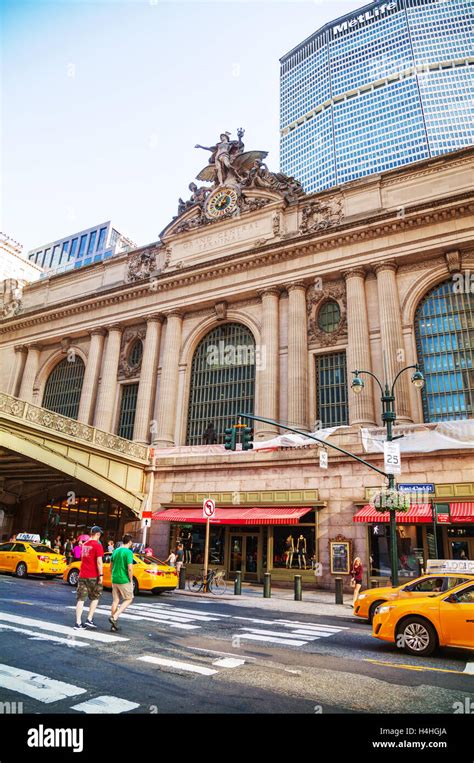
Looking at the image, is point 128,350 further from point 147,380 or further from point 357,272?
point 357,272

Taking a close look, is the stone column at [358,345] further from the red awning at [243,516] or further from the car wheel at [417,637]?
the car wheel at [417,637]

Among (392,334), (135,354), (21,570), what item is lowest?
(21,570)

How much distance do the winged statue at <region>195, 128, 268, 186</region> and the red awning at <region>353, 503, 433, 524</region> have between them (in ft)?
84.0

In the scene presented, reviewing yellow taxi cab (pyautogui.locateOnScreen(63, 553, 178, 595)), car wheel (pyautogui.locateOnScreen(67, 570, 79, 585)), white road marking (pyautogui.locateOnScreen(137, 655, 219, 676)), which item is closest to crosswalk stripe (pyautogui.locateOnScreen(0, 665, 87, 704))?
white road marking (pyautogui.locateOnScreen(137, 655, 219, 676))

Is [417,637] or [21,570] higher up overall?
[21,570]

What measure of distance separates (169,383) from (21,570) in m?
14.8

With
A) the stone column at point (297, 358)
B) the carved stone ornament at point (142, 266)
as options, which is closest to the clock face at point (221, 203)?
the carved stone ornament at point (142, 266)

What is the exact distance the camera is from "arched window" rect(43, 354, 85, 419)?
38500mm

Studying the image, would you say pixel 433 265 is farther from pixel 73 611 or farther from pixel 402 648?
pixel 73 611

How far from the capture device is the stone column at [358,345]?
2466cm

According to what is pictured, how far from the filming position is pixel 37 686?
553 cm

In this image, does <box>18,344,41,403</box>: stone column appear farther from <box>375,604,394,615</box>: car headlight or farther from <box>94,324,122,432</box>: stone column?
<box>375,604,394,615</box>: car headlight

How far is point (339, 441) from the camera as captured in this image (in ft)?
76.6

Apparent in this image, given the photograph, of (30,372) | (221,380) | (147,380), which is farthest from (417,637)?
Answer: (30,372)
